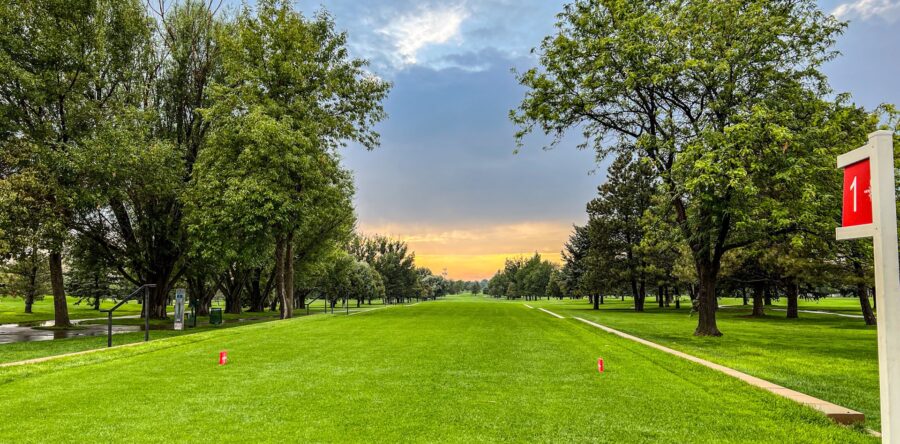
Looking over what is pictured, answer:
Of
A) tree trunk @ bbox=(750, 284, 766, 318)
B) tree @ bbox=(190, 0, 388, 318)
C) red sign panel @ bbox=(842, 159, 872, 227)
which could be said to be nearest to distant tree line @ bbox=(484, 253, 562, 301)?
tree trunk @ bbox=(750, 284, 766, 318)

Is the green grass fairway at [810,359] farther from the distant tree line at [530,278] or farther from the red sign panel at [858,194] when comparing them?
the distant tree line at [530,278]

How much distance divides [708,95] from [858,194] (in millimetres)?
17758

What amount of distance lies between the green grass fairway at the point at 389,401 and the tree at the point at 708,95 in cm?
756

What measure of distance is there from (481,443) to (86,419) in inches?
210

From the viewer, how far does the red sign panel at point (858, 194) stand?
4.08 m

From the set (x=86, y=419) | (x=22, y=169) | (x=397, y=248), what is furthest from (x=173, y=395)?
(x=397, y=248)

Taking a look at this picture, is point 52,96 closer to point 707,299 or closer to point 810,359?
point 707,299

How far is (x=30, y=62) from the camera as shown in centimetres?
2258

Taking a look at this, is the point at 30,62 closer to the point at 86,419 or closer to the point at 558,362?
the point at 86,419

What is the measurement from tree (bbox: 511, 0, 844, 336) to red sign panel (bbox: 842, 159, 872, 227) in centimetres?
1129

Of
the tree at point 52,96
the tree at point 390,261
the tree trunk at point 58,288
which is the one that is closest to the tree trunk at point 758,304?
the tree at point 52,96

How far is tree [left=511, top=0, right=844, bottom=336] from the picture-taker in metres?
16.0

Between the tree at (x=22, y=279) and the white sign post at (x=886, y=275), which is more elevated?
the white sign post at (x=886, y=275)

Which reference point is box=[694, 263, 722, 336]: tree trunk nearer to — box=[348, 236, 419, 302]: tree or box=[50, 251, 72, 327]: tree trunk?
box=[50, 251, 72, 327]: tree trunk
